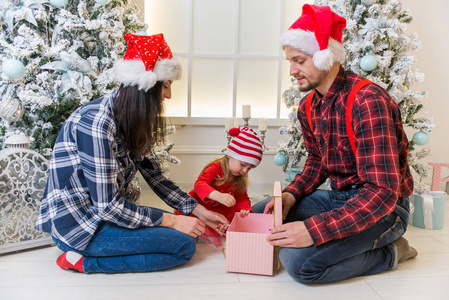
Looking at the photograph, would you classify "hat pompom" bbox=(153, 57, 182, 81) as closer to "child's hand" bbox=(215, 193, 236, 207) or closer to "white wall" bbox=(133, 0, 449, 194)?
"child's hand" bbox=(215, 193, 236, 207)

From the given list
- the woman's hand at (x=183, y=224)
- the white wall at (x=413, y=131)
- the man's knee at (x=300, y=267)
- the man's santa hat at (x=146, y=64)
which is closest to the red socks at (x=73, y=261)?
the woman's hand at (x=183, y=224)

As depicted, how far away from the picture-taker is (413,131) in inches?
134

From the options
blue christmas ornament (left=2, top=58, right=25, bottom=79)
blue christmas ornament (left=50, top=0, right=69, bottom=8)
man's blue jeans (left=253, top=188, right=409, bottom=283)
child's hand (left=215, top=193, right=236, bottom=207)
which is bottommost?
man's blue jeans (left=253, top=188, right=409, bottom=283)

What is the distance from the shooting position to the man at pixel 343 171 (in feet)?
4.89

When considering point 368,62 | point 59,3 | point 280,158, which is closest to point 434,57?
point 368,62

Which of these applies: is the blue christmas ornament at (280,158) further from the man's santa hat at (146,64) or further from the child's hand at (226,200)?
the man's santa hat at (146,64)

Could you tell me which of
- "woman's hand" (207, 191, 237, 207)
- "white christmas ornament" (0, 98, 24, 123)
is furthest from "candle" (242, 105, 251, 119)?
"white christmas ornament" (0, 98, 24, 123)

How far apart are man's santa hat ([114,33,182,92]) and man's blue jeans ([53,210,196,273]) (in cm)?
60

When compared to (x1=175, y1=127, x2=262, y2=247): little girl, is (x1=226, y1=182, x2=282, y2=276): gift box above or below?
below

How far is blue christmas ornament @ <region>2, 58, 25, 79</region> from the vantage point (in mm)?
1845

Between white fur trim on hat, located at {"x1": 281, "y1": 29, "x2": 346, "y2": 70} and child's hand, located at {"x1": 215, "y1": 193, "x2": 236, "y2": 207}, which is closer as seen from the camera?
white fur trim on hat, located at {"x1": 281, "y1": 29, "x2": 346, "y2": 70}

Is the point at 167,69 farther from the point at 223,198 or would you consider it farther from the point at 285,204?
the point at 285,204

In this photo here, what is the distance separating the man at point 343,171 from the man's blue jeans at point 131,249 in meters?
0.43

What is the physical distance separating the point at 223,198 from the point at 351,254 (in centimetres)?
67
